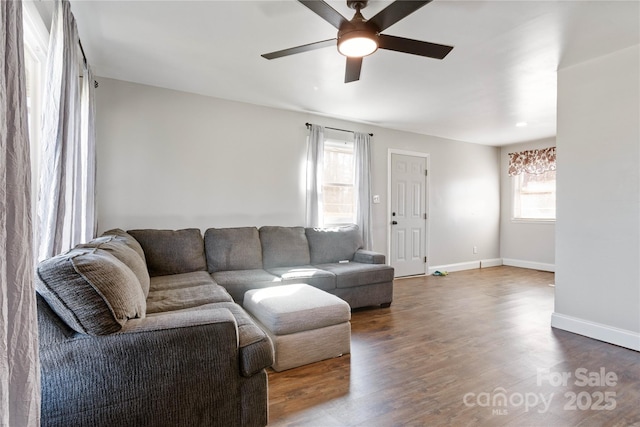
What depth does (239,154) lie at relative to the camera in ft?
13.1

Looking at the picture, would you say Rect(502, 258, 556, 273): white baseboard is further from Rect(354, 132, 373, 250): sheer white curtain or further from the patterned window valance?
Rect(354, 132, 373, 250): sheer white curtain

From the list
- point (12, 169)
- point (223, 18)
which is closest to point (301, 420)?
point (12, 169)

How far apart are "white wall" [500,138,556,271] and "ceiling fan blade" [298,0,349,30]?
18.5 feet

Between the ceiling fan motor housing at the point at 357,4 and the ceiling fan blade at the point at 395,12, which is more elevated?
the ceiling fan motor housing at the point at 357,4

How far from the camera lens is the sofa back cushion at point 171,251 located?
310cm

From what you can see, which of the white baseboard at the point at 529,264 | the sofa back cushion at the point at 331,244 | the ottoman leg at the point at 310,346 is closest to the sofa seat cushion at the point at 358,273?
the sofa back cushion at the point at 331,244

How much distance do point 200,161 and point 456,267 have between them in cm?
490

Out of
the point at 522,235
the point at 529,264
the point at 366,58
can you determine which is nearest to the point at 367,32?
the point at 366,58

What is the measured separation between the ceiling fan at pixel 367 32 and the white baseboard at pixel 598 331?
2753mm

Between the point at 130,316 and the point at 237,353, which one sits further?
the point at 237,353

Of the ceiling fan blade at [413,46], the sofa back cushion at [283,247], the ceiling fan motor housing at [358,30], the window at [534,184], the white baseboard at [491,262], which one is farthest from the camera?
the white baseboard at [491,262]

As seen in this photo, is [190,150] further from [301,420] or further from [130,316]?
[301,420]

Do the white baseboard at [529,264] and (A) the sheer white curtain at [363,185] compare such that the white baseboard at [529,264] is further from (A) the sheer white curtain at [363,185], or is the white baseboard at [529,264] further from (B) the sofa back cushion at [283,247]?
(B) the sofa back cushion at [283,247]

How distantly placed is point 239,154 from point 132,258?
216 centimetres
